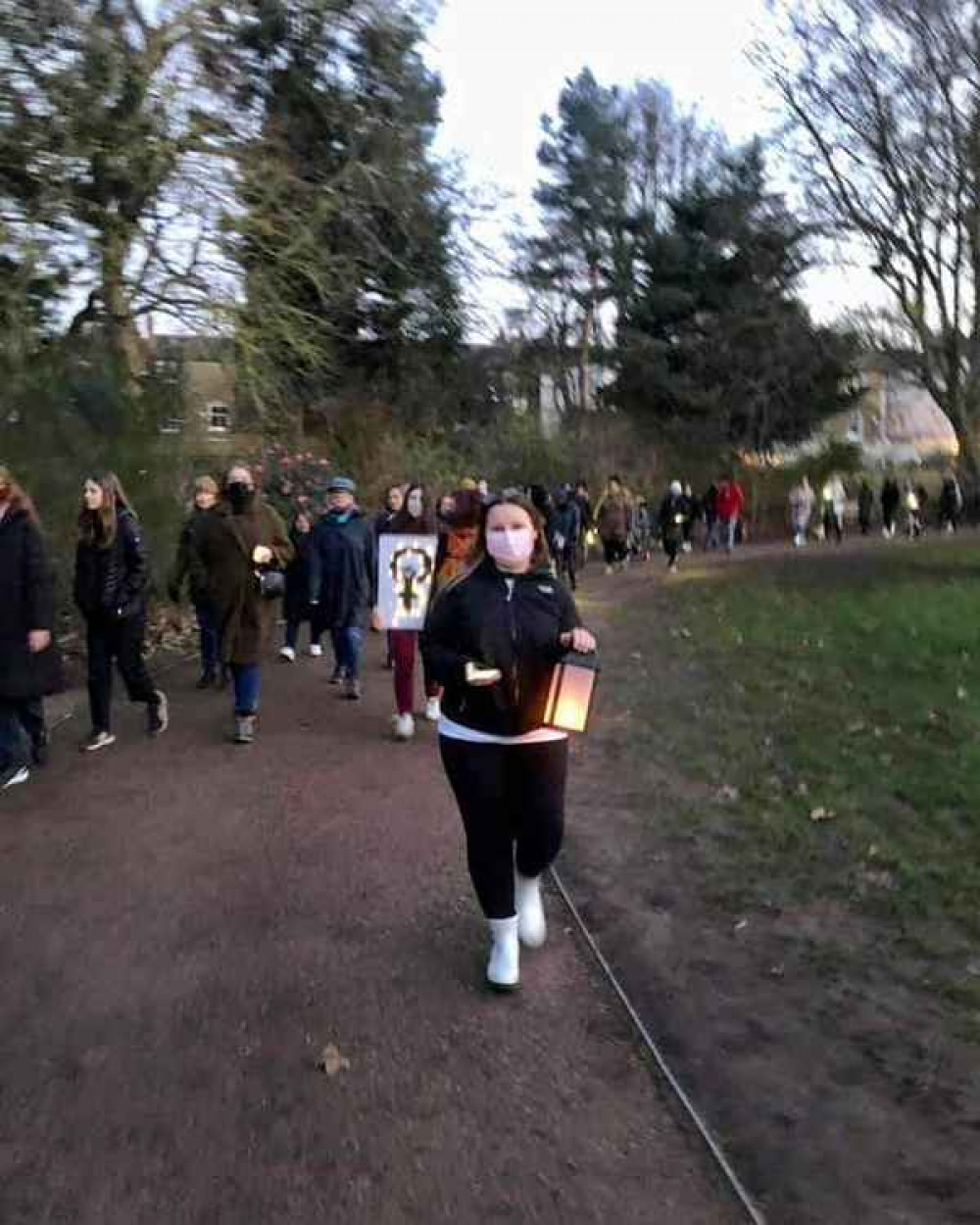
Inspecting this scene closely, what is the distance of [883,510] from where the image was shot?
119 ft

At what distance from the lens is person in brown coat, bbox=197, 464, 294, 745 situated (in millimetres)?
9000

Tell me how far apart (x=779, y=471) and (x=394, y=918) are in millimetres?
37648

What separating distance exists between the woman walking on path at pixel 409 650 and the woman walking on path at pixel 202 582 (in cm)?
147

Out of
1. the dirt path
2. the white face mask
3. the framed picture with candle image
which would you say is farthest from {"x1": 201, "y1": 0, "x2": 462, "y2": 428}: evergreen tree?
the white face mask

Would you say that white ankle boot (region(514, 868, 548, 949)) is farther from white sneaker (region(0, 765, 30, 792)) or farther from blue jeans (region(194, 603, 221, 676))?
blue jeans (region(194, 603, 221, 676))

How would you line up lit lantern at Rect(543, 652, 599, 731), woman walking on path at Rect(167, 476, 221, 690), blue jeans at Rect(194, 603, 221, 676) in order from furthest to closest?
1. blue jeans at Rect(194, 603, 221, 676)
2. woman walking on path at Rect(167, 476, 221, 690)
3. lit lantern at Rect(543, 652, 599, 731)

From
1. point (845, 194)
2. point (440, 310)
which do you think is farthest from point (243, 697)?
point (845, 194)

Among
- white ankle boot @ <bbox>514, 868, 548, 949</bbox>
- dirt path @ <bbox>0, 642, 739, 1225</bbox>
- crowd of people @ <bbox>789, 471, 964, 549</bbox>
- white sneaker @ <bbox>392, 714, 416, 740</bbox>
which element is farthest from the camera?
crowd of people @ <bbox>789, 471, 964, 549</bbox>

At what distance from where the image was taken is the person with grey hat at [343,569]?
10242 mm

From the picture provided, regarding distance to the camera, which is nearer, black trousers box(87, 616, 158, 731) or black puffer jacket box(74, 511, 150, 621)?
black puffer jacket box(74, 511, 150, 621)

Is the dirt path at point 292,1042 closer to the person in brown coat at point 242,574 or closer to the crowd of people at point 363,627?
the crowd of people at point 363,627

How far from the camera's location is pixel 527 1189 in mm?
3584

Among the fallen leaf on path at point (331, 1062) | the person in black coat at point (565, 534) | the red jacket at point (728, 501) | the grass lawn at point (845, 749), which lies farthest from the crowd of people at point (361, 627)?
the red jacket at point (728, 501)

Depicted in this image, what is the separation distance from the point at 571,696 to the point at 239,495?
5.26m
